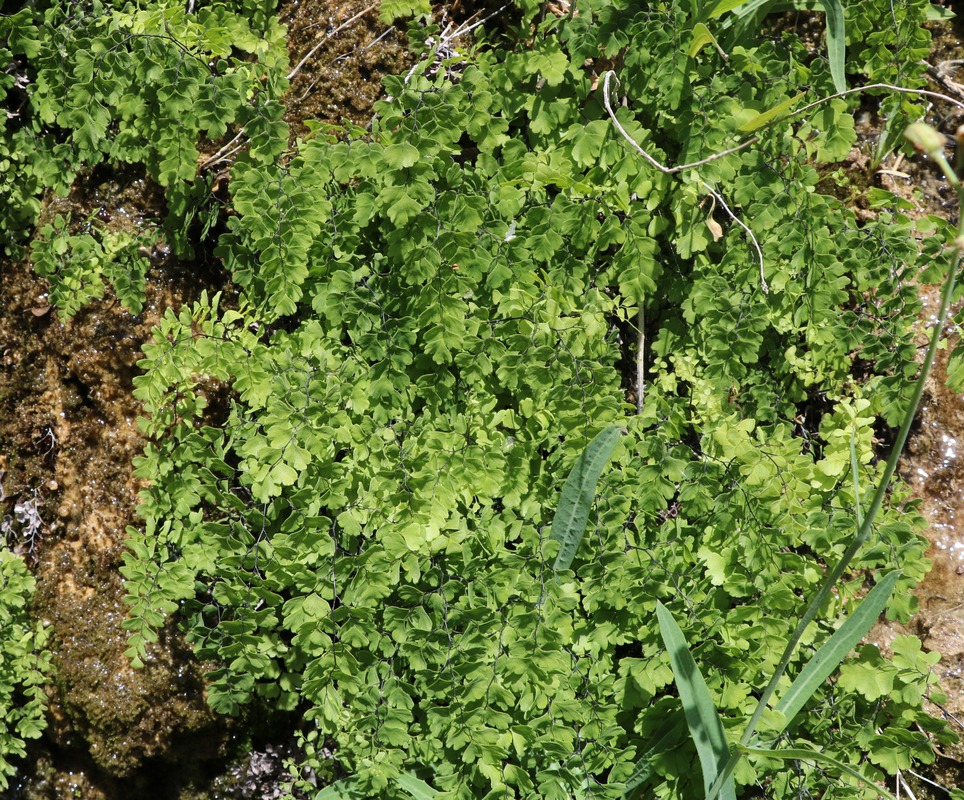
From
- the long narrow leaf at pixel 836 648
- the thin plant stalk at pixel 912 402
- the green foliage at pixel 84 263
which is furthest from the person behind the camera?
the green foliage at pixel 84 263

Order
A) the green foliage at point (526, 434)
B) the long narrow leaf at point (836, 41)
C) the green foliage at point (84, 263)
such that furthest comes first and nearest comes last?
the green foliage at point (84, 263) < the long narrow leaf at point (836, 41) < the green foliage at point (526, 434)

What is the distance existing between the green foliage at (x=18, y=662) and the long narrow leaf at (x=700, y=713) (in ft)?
6.20

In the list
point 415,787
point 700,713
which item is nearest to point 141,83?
point 415,787

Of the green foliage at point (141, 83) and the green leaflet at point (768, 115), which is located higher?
the green foliage at point (141, 83)

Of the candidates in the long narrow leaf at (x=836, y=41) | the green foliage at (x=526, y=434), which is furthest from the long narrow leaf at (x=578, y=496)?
the long narrow leaf at (x=836, y=41)

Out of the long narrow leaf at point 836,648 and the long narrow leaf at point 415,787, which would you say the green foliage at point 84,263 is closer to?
the long narrow leaf at point 415,787

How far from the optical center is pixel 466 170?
2.11 metres

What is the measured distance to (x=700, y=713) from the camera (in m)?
1.97

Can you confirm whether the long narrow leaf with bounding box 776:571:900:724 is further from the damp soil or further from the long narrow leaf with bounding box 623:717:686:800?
the damp soil

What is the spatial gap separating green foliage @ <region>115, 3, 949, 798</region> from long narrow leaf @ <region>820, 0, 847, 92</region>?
0.11ft

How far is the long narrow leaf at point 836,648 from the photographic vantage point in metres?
1.94

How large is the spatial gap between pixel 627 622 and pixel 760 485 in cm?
49

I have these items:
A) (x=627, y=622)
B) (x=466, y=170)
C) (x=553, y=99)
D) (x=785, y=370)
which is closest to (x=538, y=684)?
(x=627, y=622)

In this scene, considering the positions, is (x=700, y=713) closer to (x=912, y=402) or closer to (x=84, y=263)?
(x=912, y=402)
